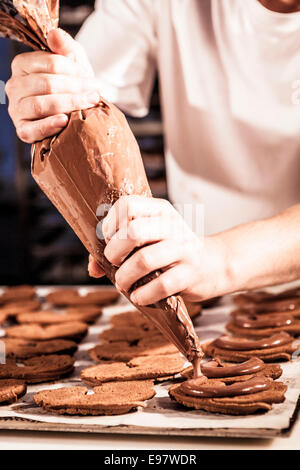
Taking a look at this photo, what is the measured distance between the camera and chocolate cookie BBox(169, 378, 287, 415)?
1210 millimetres

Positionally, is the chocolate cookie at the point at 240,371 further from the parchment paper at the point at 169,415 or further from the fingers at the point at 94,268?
the fingers at the point at 94,268

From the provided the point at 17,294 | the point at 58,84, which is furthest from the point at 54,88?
the point at 17,294

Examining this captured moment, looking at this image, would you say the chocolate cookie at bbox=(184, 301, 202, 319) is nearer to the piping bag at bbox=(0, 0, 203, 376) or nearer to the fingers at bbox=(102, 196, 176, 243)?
the piping bag at bbox=(0, 0, 203, 376)

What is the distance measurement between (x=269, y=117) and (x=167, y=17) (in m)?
0.53

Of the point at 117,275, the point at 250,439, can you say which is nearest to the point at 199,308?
the point at 117,275

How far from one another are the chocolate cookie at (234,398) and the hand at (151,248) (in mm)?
202

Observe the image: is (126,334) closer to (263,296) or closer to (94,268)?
(94,268)

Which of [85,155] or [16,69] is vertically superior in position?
[16,69]

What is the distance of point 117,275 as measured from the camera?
4.27 feet

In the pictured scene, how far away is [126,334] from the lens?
1.81 meters

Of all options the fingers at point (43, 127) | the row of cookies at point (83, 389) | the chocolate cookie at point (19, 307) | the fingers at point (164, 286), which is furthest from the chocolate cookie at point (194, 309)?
the fingers at point (43, 127)

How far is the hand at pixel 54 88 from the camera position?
133cm

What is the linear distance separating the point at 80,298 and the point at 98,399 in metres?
1.03
